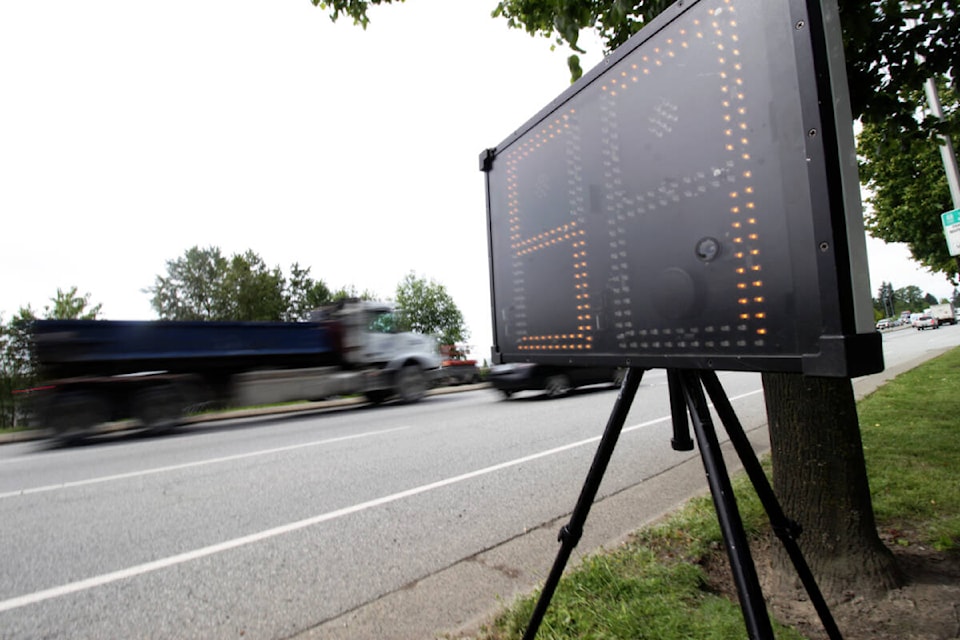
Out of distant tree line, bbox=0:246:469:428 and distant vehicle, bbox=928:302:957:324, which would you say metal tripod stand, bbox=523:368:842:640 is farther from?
distant vehicle, bbox=928:302:957:324

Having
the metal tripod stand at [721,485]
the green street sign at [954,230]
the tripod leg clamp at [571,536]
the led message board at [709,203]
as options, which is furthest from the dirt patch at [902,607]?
the green street sign at [954,230]

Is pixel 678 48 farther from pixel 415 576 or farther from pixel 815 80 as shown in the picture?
pixel 415 576

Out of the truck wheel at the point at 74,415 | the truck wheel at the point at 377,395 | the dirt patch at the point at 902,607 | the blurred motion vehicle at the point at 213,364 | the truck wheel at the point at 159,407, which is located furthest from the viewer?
the truck wheel at the point at 377,395

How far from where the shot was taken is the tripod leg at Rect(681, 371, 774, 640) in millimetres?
1099

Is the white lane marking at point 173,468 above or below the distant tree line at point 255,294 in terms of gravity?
below

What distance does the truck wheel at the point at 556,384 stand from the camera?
12344 millimetres

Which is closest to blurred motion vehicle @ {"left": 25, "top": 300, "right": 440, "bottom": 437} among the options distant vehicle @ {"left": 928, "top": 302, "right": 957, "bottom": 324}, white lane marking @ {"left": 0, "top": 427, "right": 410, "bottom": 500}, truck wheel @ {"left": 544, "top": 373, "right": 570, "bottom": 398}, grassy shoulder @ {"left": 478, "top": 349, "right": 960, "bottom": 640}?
truck wheel @ {"left": 544, "top": 373, "right": 570, "bottom": 398}

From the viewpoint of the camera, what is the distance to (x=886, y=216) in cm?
1948

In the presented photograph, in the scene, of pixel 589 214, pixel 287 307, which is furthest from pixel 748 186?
pixel 287 307

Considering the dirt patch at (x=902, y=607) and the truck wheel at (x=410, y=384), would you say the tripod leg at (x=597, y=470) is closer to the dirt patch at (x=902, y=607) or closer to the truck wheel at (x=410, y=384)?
the dirt patch at (x=902, y=607)

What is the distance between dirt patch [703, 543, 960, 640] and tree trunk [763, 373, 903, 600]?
2.5 inches

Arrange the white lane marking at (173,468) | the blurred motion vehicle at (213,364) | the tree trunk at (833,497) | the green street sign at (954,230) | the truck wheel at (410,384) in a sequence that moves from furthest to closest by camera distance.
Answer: the truck wheel at (410,384) < the blurred motion vehicle at (213,364) < the green street sign at (954,230) < the white lane marking at (173,468) < the tree trunk at (833,497)

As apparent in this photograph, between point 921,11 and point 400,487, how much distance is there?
5124mm

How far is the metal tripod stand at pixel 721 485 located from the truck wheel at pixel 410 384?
1253 cm
